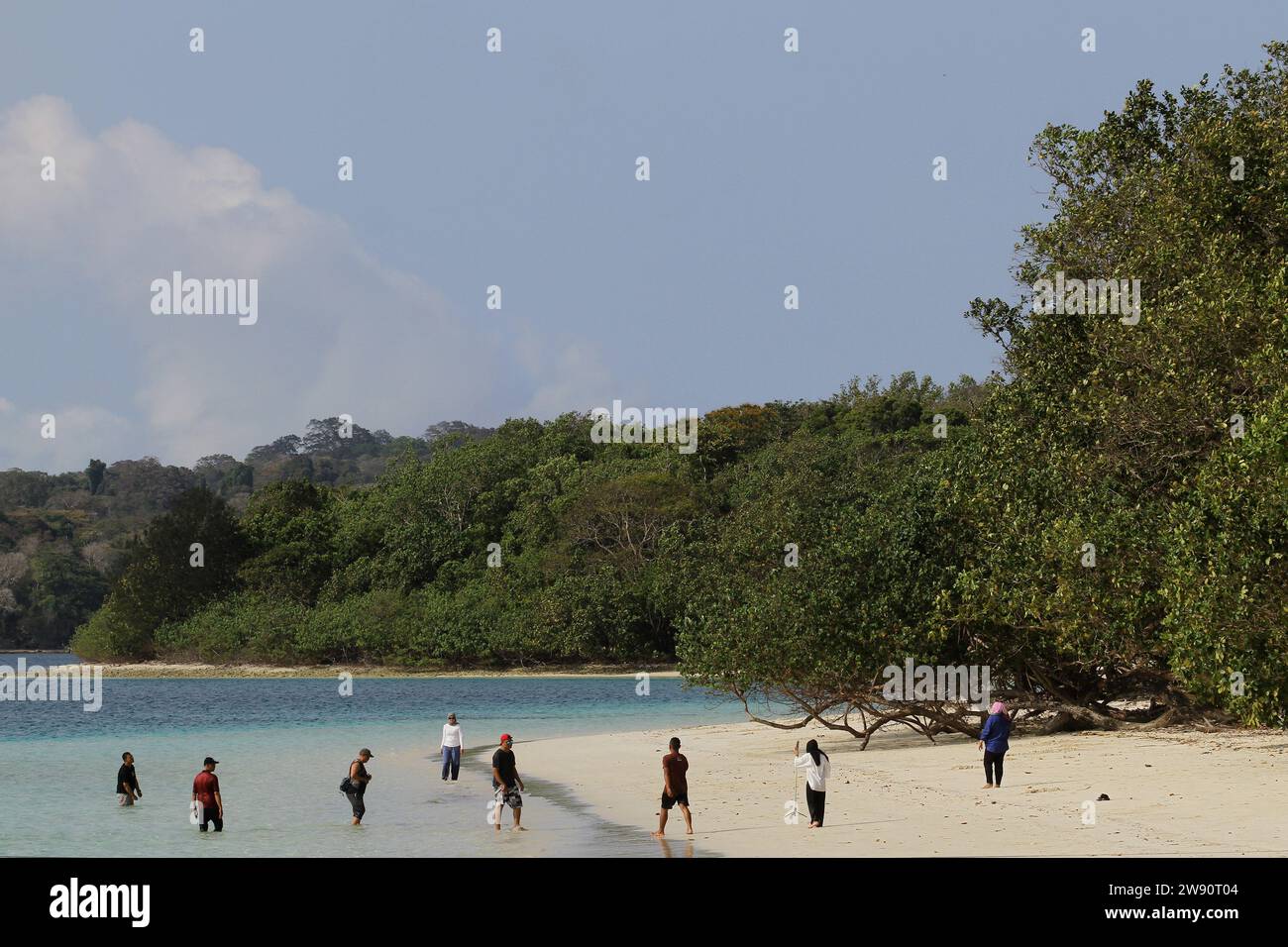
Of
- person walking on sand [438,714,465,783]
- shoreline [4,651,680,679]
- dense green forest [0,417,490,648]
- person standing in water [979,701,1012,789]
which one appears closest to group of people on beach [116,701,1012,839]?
person standing in water [979,701,1012,789]

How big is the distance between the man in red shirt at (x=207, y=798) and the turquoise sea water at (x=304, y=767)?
0.32m

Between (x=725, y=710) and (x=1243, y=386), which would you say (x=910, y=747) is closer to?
(x=1243, y=386)

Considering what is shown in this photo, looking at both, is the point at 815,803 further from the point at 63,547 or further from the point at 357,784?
the point at 63,547

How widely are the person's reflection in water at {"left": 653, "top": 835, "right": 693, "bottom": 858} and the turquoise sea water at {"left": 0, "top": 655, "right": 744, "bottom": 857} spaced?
0.19m

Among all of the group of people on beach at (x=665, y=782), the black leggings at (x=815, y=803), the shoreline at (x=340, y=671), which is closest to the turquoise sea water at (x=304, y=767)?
the group of people on beach at (x=665, y=782)

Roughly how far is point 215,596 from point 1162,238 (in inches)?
3634

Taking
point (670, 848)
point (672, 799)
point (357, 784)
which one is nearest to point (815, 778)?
point (672, 799)

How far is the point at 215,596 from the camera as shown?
10762 centimetres

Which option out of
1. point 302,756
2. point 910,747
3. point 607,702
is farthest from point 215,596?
point 910,747

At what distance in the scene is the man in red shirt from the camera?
74.6 feet

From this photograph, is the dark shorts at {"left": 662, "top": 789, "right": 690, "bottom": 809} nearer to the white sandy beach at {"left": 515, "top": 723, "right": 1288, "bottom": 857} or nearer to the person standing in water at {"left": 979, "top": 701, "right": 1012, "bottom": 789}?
the white sandy beach at {"left": 515, "top": 723, "right": 1288, "bottom": 857}

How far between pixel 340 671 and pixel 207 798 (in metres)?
79.9

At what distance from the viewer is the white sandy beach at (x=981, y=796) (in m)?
18.2

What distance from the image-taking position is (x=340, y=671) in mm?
101125
